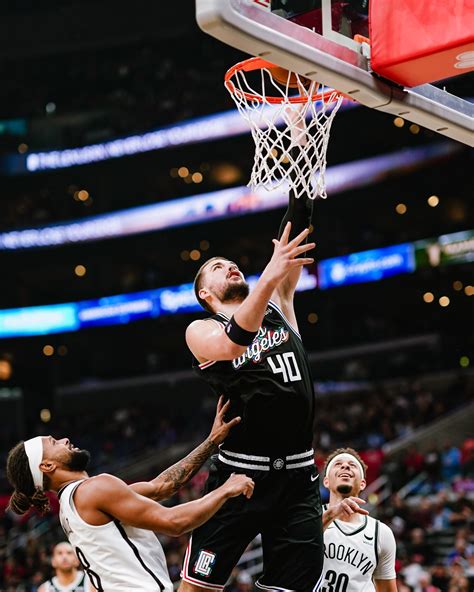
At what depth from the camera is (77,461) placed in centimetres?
482

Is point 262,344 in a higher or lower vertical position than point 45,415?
higher

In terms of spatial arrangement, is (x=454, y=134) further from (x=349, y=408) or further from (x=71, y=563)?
(x=349, y=408)

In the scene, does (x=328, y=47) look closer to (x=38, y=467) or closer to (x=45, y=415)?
(x=38, y=467)

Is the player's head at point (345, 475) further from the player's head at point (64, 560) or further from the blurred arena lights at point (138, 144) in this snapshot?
the blurred arena lights at point (138, 144)

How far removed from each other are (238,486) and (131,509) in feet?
1.90

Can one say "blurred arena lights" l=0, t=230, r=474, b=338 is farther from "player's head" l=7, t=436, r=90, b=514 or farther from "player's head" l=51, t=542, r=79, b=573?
"player's head" l=7, t=436, r=90, b=514

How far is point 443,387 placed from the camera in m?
27.0

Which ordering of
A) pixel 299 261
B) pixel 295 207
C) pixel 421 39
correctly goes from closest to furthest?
pixel 299 261, pixel 421 39, pixel 295 207

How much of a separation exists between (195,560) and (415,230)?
23372 millimetres

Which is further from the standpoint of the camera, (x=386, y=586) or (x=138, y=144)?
(x=138, y=144)

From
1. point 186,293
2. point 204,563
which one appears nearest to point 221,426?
point 204,563

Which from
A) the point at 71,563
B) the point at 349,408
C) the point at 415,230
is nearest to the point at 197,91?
the point at 415,230

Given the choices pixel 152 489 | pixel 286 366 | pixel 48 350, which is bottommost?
pixel 48 350

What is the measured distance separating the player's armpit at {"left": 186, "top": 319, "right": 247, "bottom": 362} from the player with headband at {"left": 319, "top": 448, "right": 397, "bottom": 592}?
5.67 feet
